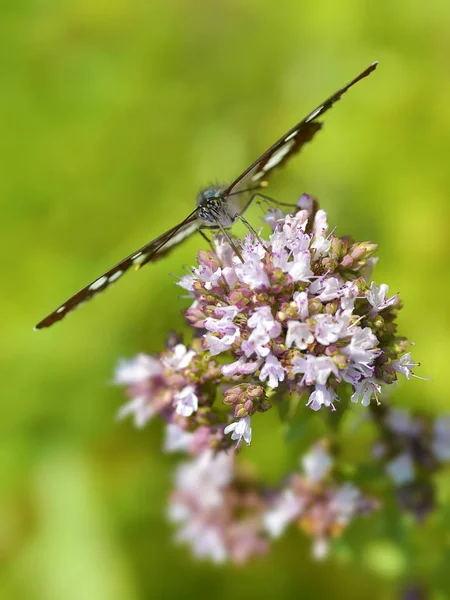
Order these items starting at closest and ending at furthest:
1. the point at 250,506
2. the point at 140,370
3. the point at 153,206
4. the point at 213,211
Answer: the point at 213,211 → the point at 140,370 → the point at 250,506 → the point at 153,206

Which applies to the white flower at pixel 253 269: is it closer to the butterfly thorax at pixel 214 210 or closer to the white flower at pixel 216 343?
the white flower at pixel 216 343

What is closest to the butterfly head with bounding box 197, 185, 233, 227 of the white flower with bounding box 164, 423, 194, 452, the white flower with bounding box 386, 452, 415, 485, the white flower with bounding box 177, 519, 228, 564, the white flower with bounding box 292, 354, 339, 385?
the white flower with bounding box 292, 354, 339, 385

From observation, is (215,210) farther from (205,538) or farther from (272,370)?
(205,538)

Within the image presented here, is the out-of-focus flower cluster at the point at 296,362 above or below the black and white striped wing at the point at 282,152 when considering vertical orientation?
below

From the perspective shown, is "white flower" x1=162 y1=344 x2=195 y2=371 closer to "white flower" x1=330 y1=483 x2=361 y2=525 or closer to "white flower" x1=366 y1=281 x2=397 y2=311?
"white flower" x1=366 y1=281 x2=397 y2=311

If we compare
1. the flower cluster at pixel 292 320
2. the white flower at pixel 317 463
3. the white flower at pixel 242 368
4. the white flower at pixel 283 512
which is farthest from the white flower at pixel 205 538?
the white flower at pixel 242 368

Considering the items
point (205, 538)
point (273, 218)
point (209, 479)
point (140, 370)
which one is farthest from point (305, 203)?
point (205, 538)

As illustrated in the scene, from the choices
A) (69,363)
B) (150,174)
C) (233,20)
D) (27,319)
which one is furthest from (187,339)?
(233,20)
